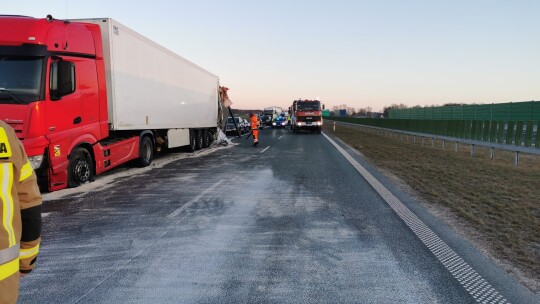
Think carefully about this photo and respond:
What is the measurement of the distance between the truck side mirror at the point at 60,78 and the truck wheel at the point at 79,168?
1.33 meters

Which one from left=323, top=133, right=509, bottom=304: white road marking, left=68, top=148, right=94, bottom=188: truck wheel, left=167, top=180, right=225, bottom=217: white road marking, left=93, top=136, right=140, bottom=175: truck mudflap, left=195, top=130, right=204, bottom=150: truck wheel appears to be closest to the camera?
left=323, top=133, right=509, bottom=304: white road marking

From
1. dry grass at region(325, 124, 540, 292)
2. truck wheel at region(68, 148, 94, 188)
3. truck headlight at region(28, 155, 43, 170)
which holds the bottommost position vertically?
dry grass at region(325, 124, 540, 292)

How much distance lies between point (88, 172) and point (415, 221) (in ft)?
23.3

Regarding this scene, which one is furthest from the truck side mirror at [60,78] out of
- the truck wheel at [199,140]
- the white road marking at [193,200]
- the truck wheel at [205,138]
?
the truck wheel at [205,138]

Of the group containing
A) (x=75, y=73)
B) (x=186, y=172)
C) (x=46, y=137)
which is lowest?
(x=186, y=172)

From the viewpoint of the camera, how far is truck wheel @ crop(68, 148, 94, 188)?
8805 millimetres

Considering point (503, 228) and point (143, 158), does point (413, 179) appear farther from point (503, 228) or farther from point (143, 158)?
point (143, 158)

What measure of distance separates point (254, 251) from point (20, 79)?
5883 mm

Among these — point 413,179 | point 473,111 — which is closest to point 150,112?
point 413,179

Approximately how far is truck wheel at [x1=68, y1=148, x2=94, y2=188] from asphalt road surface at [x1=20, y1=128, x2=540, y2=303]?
50 cm

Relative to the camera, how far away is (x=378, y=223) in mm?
5980

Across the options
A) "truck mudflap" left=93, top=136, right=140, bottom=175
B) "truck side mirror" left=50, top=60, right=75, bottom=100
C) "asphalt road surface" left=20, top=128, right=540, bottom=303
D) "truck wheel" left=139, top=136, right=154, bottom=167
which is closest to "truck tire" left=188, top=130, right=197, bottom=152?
"truck wheel" left=139, top=136, right=154, bottom=167

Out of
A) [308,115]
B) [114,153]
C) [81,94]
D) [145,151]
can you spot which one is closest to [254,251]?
[81,94]

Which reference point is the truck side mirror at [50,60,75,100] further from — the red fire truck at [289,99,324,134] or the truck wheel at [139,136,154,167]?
the red fire truck at [289,99,324,134]
